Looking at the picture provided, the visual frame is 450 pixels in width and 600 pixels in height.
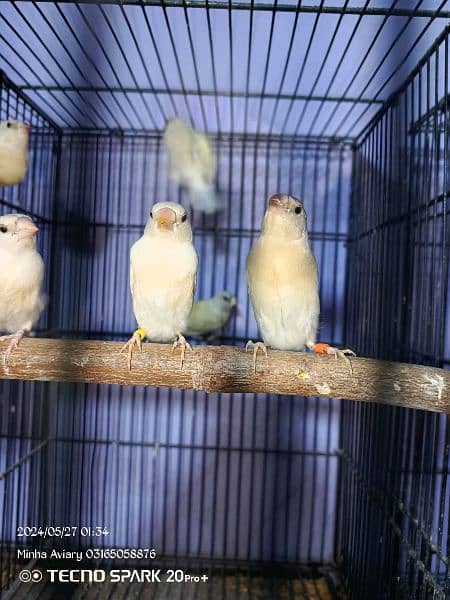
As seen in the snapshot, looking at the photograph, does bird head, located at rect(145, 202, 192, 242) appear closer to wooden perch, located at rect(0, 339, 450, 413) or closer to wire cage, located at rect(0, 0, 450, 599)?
wooden perch, located at rect(0, 339, 450, 413)

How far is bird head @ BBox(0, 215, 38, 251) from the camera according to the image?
1646 mm

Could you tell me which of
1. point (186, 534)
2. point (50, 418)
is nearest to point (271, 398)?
point (186, 534)

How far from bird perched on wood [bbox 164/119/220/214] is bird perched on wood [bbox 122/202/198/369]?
868mm

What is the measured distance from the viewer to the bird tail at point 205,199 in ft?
8.61

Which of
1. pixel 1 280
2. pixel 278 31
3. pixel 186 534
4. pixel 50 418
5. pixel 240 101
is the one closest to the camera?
pixel 1 280

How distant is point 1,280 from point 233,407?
56.5 inches

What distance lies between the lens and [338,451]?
2570 millimetres

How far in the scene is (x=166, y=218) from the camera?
1589 mm

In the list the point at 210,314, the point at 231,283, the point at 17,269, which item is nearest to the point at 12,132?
the point at 17,269

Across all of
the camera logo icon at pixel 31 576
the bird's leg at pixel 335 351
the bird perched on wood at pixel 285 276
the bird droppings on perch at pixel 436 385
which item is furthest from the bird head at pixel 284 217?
the camera logo icon at pixel 31 576

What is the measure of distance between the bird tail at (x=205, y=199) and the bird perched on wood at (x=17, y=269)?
1104 mm

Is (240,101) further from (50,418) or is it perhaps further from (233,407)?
(50,418)

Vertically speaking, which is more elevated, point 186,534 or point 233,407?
point 233,407

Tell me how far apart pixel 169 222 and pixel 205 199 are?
1083 millimetres
